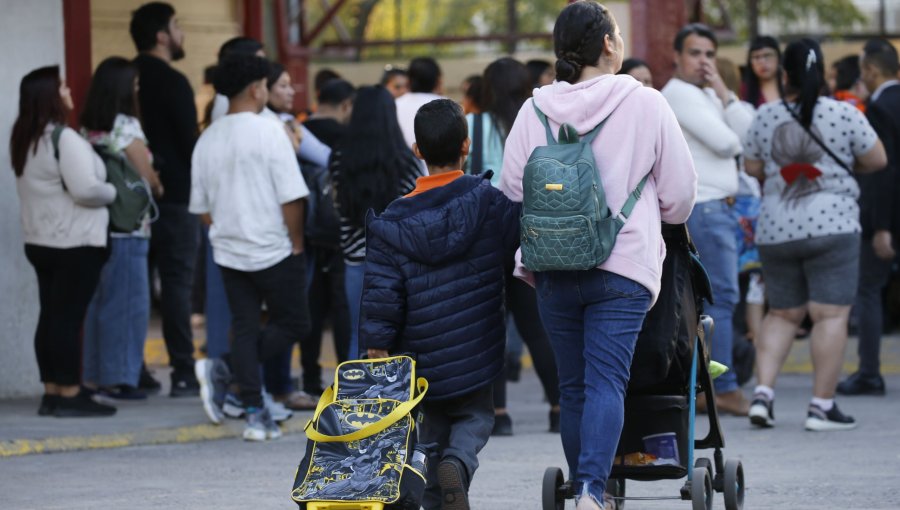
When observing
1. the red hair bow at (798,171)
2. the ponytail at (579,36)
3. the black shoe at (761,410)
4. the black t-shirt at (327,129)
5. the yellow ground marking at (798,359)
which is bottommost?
the yellow ground marking at (798,359)

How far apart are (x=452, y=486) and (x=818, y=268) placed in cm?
350

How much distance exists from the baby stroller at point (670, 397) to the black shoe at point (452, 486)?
319 mm

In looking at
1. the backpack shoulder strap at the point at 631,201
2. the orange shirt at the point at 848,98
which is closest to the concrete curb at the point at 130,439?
the backpack shoulder strap at the point at 631,201

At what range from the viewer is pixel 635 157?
5.39 metres

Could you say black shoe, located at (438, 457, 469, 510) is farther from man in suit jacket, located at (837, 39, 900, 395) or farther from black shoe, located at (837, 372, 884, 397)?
black shoe, located at (837, 372, 884, 397)

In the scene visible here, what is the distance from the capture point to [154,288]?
14516 mm

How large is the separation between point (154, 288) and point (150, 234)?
16.3ft

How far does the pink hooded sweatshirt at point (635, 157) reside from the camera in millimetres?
5348

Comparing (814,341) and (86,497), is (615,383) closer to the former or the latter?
(86,497)

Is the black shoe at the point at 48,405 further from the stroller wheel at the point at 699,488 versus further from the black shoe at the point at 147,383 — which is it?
the stroller wheel at the point at 699,488

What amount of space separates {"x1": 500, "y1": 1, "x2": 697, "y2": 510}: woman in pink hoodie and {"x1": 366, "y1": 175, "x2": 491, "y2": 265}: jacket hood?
0.81 ft

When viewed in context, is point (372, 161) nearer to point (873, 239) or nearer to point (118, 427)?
point (118, 427)

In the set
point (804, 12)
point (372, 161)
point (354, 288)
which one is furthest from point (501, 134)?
point (804, 12)

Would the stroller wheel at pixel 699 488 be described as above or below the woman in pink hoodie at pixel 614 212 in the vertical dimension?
below
